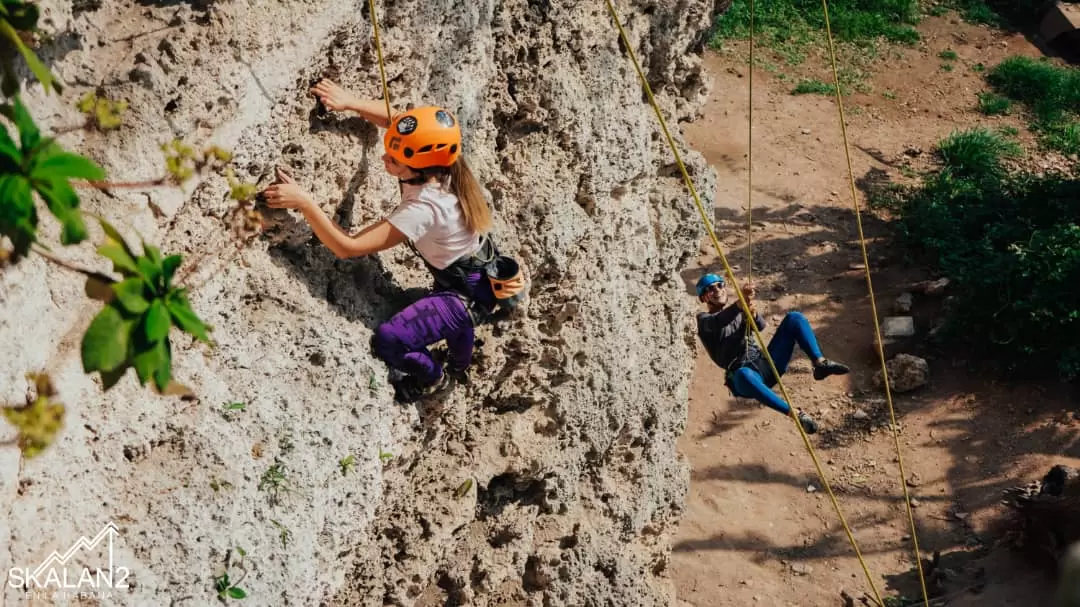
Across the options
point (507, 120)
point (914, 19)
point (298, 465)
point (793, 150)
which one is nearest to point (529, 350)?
point (507, 120)

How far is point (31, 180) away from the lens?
1.89 m

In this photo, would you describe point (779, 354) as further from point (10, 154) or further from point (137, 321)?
point (10, 154)

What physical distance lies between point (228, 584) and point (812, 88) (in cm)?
1056

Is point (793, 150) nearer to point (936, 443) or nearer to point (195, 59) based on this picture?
point (936, 443)

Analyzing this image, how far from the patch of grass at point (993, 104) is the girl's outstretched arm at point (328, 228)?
10.4 metres

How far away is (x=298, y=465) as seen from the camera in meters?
3.35

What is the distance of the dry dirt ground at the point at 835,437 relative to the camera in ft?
23.2

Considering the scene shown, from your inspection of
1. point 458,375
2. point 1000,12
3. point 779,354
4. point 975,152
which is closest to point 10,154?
point 458,375

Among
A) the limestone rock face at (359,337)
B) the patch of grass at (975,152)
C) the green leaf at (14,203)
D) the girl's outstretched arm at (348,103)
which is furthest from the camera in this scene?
the patch of grass at (975,152)

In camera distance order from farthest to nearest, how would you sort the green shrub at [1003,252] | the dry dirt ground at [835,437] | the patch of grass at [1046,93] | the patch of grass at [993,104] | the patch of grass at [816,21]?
the patch of grass at [816,21]
the patch of grass at [993,104]
the patch of grass at [1046,93]
the green shrub at [1003,252]
the dry dirt ground at [835,437]

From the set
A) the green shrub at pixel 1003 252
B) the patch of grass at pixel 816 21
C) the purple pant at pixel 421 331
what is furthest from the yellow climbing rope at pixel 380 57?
the patch of grass at pixel 816 21

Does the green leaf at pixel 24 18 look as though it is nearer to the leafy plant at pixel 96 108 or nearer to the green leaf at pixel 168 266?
the leafy plant at pixel 96 108

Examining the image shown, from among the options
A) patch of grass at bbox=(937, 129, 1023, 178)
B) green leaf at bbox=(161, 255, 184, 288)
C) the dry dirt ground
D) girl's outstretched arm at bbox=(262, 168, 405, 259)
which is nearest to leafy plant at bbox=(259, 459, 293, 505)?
girl's outstretched arm at bbox=(262, 168, 405, 259)

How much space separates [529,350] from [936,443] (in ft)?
15.8
